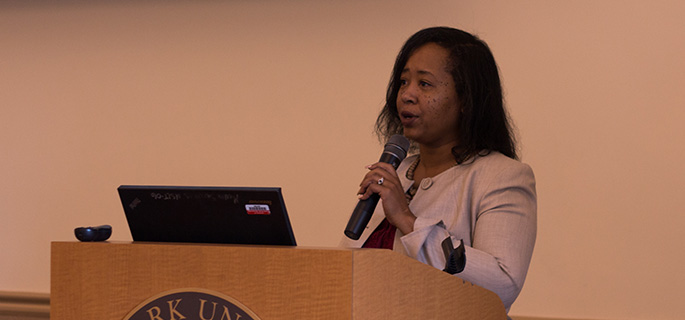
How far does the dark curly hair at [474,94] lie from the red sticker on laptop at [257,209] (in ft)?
2.95

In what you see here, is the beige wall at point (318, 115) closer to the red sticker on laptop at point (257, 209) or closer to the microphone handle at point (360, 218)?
the microphone handle at point (360, 218)

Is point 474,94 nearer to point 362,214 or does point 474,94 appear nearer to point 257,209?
point 362,214

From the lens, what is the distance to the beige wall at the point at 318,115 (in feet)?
9.62

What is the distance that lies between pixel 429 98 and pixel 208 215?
88cm

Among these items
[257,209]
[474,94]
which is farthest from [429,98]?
[257,209]

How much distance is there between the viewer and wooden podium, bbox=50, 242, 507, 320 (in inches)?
39.7

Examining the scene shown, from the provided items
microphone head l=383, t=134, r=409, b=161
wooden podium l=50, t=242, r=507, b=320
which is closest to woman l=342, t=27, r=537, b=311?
microphone head l=383, t=134, r=409, b=161

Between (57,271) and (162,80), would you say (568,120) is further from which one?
(57,271)

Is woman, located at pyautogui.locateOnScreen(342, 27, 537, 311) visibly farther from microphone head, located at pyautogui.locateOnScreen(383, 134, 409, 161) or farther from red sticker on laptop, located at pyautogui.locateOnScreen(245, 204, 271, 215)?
red sticker on laptop, located at pyautogui.locateOnScreen(245, 204, 271, 215)

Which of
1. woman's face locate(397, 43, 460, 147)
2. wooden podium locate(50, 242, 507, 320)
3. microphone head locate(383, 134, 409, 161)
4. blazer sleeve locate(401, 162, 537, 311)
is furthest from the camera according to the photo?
woman's face locate(397, 43, 460, 147)

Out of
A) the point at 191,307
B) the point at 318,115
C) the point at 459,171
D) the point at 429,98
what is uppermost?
the point at 318,115

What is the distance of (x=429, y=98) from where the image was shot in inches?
74.0

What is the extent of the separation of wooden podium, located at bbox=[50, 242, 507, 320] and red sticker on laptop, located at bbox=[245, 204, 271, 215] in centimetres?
7

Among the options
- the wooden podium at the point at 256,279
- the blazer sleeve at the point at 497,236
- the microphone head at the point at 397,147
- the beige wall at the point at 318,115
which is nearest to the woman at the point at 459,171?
the blazer sleeve at the point at 497,236
